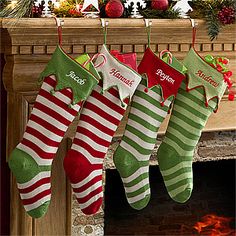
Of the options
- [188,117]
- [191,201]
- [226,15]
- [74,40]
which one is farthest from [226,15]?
[191,201]

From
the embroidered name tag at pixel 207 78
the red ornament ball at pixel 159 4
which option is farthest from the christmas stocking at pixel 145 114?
the red ornament ball at pixel 159 4

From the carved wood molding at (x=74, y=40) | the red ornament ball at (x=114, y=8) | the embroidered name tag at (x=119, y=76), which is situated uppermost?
the red ornament ball at (x=114, y=8)

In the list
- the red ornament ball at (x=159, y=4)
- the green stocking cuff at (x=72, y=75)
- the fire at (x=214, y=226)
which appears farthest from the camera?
the fire at (x=214, y=226)

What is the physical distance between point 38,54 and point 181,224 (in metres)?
1.03

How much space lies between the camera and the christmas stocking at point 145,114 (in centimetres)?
221

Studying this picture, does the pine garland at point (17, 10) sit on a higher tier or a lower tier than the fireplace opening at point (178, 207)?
higher

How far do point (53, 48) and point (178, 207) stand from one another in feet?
3.18

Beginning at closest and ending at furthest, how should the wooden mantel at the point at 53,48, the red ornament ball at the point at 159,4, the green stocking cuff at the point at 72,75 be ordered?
the green stocking cuff at the point at 72,75, the wooden mantel at the point at 53,48, the red ornament ball at the point at 159,4

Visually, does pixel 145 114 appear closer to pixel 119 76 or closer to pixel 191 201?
pixel 119 76

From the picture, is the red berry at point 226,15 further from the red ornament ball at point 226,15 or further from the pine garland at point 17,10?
the pine garland at point 17,10

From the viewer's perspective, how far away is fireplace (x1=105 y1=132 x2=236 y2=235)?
2.71 meters

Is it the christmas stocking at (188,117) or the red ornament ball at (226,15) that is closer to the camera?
the christmas stocking at (188,117)

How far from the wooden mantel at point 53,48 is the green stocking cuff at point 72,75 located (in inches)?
5.0

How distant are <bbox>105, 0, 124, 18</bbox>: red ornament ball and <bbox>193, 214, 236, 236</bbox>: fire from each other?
1056mm
